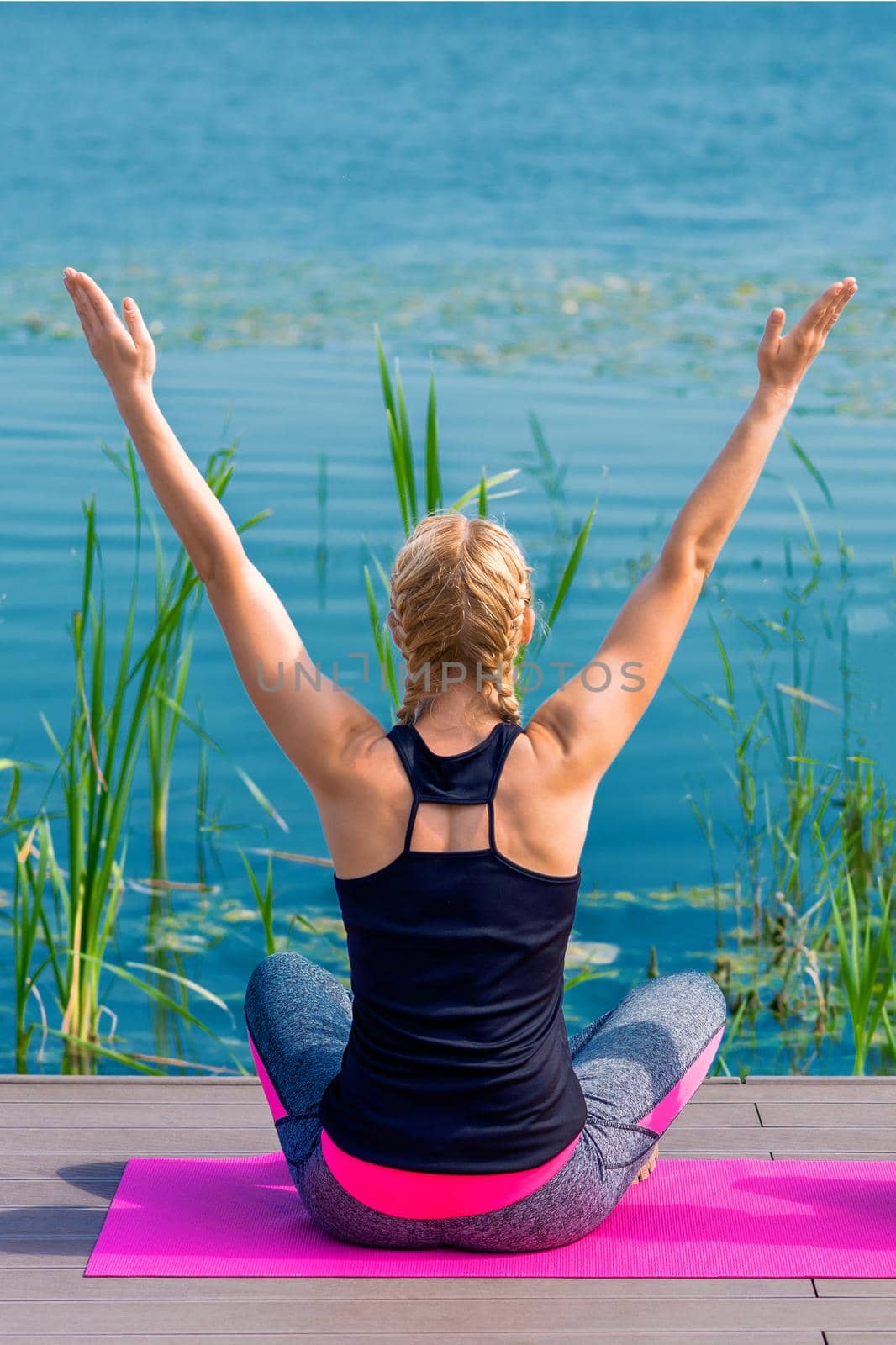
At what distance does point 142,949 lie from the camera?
383 centimetres

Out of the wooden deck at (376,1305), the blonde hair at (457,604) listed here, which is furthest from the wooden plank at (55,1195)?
the blonde hair at (457,604)

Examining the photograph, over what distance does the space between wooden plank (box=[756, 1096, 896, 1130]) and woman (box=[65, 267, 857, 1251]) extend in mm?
590

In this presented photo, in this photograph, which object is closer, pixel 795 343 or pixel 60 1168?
pixel 795 343

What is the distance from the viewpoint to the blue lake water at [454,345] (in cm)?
480

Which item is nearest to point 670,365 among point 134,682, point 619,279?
point 619,279

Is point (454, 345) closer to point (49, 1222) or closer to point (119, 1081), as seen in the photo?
point (119, 1081)

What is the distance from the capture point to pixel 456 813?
5.61ft

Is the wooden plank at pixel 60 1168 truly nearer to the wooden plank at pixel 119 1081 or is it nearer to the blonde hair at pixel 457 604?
the wooden plank at pixel 119 1081

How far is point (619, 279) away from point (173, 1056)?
8.19 m

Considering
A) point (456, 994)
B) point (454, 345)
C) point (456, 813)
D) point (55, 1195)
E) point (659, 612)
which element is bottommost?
point (55, 1195)

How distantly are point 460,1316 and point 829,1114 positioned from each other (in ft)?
2.70

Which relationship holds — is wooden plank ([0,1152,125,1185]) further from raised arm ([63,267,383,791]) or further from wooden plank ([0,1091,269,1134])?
raised arm ([63,267,383,791])

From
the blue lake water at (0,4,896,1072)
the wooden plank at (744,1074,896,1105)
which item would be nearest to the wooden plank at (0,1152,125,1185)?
the wooden plank at (744,1074,896,1105)

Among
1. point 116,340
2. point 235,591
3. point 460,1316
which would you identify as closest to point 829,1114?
point 460,1316
